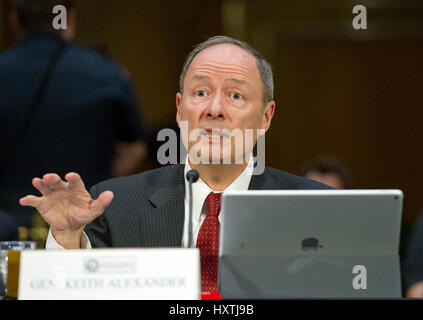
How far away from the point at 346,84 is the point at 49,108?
3155 mm

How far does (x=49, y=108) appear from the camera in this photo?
3.33 meters

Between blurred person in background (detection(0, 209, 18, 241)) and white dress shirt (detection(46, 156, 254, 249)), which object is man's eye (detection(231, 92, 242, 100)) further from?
blurred person in background (detection(0, 209, 18, 241))

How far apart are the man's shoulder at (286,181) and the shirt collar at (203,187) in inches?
2.3

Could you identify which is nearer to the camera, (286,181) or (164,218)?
(164,218)

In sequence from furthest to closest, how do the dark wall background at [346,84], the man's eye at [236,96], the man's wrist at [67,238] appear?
the dark wall background at [346,84] < the man's eye at [236,96] < the man's wrist at [67,238]

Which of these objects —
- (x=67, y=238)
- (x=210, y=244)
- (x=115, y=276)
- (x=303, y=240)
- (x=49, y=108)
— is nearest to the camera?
(x=115, y=276)

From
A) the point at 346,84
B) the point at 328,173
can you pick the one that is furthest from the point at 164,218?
the point at 346,84

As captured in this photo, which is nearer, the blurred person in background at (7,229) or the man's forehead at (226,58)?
the man's forehead at (226,58)

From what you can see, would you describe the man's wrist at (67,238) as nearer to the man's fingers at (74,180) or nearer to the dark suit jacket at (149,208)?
the man's fingers at (74,180)

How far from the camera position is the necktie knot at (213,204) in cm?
239

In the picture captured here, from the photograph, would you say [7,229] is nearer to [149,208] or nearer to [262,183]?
[149,208]

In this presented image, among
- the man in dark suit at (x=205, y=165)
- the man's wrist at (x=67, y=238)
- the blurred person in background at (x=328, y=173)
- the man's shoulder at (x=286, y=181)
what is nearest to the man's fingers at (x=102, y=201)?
the man's wrist at (x=67, y=238)

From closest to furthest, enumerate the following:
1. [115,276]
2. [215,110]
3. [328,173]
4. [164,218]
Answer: [115,276], [164,218], [215,110], [328,173]

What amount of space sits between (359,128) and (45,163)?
10.6 feet
